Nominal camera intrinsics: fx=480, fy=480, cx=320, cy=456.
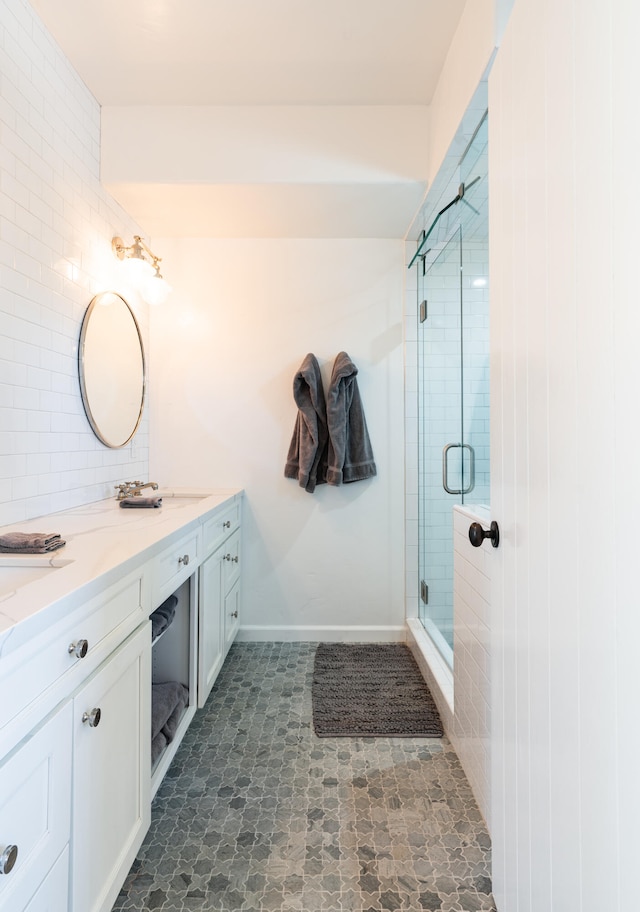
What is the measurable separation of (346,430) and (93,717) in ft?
6.00

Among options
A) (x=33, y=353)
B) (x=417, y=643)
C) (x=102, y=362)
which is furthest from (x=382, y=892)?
(x=102, y=362)

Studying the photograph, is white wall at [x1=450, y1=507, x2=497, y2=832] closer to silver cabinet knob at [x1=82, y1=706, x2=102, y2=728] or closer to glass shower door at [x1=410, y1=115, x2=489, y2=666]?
glass shower door at [x1=410, y1=115, x2=489, y2=666]

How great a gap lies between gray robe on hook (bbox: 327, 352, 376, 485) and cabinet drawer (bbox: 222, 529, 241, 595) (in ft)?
1.94

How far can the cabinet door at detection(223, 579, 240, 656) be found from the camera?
227 cm

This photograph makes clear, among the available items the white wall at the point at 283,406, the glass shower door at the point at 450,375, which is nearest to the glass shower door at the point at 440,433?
the glass shower door at the point at 450,375

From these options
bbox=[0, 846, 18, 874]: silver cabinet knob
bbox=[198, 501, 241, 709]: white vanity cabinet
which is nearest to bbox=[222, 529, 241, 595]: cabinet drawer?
bbox=[198, 501, 241, 709]: white vanity cabinet

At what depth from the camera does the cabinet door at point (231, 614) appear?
2268 millimetres

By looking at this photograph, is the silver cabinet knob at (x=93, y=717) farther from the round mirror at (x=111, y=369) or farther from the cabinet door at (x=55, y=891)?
the round mirror at (x=111, y=369)

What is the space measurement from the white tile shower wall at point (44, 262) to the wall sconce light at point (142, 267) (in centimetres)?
10

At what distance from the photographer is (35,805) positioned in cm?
77

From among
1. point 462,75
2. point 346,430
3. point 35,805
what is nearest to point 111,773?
point 35,805

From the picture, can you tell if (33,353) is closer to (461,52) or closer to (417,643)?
(461,52)

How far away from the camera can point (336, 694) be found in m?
2.11

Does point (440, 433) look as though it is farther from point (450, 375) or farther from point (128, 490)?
point (128, 490)
